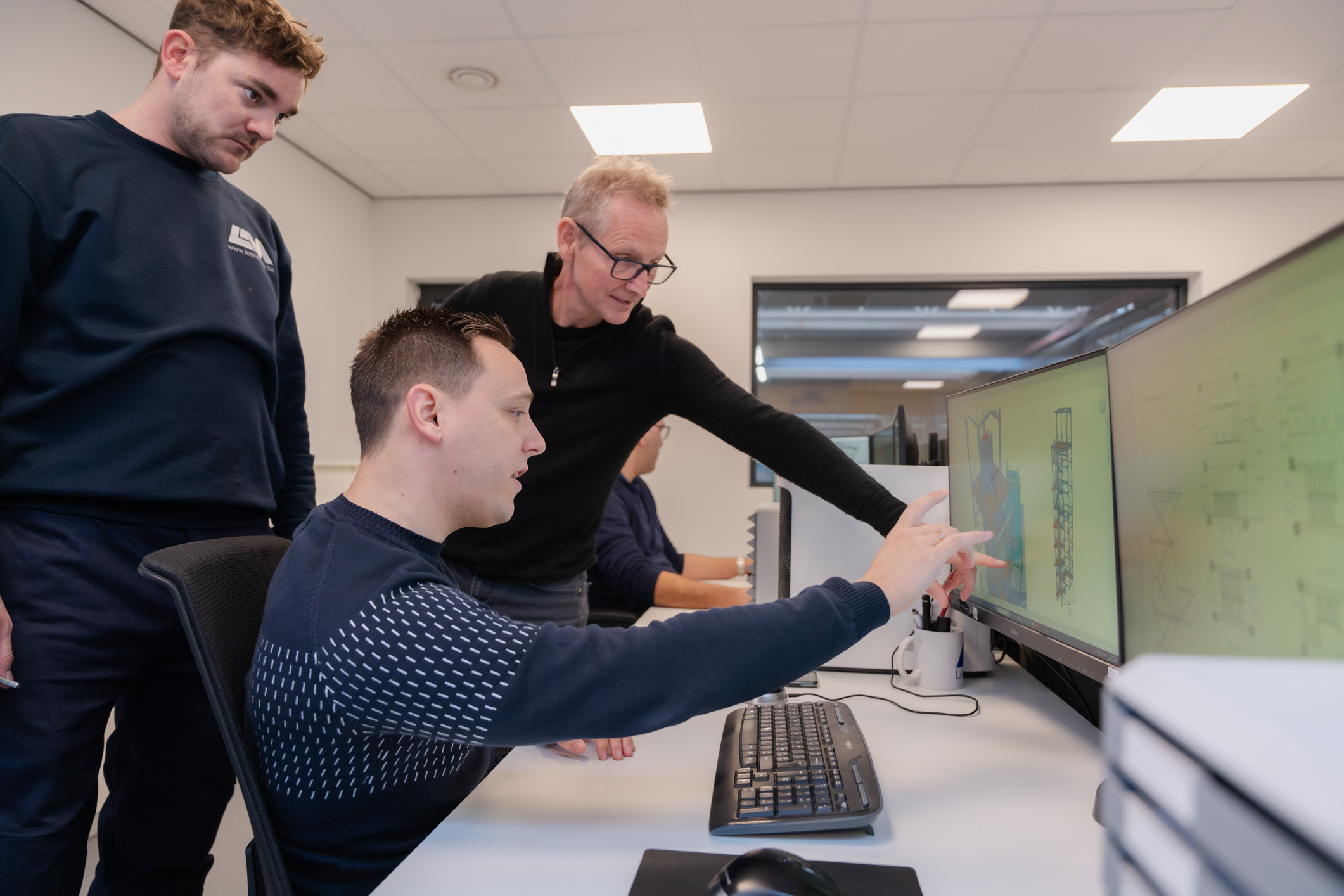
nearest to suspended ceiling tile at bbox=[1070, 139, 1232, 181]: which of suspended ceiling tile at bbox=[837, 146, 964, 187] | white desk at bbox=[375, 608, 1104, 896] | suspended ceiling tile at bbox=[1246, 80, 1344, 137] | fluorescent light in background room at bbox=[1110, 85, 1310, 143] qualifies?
fluorescent light in background room at bbox=[1110, 85, 1310, 143]

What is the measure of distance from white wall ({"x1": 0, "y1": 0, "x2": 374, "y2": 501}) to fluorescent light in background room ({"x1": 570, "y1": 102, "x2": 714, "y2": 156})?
53.3 inches

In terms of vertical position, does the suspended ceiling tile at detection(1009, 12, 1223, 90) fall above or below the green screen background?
above

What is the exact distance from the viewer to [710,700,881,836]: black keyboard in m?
0.75

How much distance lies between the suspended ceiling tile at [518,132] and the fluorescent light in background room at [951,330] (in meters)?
2.01

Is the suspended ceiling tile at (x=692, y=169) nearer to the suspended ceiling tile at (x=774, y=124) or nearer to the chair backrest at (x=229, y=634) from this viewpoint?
the suspended ceiling tile at (x=774, y=124)

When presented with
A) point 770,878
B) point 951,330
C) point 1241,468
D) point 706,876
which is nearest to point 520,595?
point 706,876

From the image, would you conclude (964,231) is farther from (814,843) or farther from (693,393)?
(814,843)

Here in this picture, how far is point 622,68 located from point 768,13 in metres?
0.61

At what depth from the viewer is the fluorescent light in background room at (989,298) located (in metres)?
4.05

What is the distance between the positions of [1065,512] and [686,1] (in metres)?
2.13

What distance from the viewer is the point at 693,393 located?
148 cm

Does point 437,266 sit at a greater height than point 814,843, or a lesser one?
greater

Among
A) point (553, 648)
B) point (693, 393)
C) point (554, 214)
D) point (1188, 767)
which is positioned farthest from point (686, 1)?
point (1188, 767)

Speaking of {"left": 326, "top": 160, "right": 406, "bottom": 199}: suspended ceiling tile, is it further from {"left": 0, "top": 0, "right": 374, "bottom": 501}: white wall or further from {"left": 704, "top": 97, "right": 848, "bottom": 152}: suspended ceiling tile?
{"left": 704, "top": 97, "right": 848, "bottom": 152}: suspended ceiling tile
